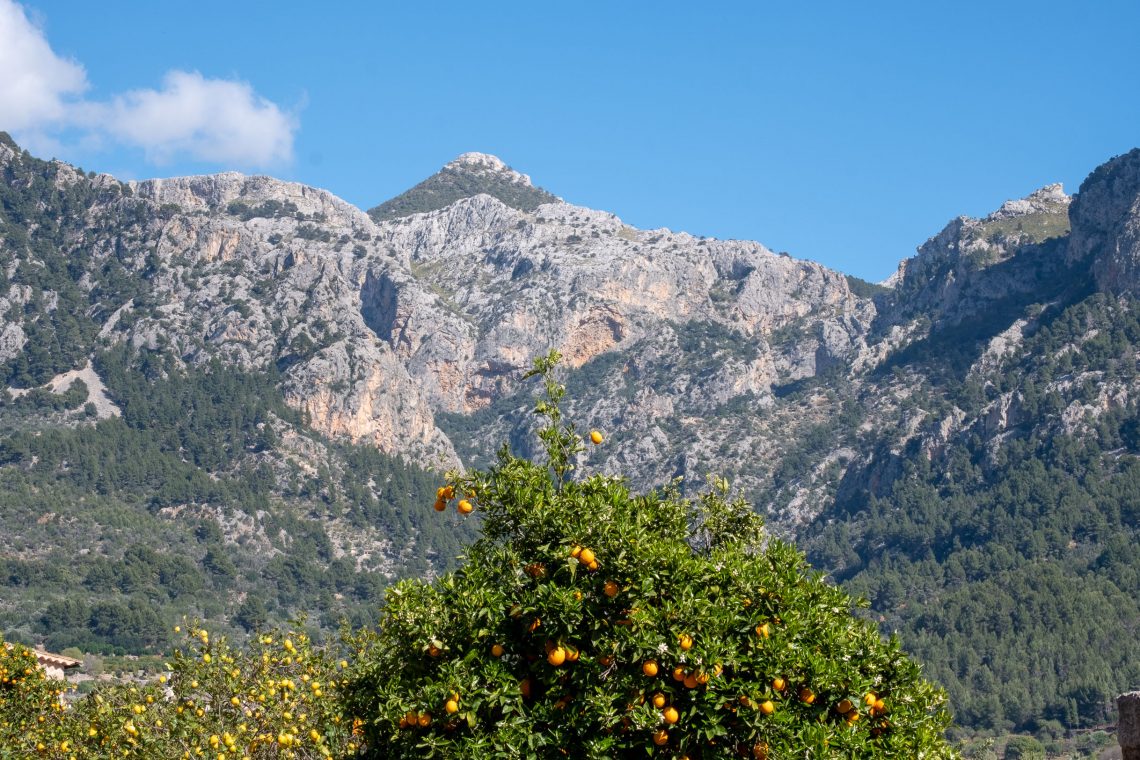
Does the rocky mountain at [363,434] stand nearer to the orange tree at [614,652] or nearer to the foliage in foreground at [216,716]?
the foliage in foreground at [216,716]

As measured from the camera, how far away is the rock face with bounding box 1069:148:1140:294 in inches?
6377

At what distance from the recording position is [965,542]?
15262cm

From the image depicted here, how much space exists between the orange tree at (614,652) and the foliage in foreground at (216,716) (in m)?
3.33

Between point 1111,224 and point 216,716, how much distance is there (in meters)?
175

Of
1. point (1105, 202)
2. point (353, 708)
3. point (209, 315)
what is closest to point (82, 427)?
point (209, 315)

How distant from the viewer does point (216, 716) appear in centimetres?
1697

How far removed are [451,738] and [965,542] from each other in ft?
492

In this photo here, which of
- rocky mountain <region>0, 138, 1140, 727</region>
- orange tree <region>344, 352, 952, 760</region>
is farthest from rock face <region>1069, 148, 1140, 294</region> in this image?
orange tree <region>344, 352, 952, 760</region>

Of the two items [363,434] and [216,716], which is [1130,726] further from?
[363,434]

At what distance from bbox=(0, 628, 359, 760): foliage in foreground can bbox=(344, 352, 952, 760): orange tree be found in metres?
3.33

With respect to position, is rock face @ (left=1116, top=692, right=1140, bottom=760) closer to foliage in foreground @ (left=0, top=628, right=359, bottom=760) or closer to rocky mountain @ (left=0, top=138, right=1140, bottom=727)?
foliage in foreground @ (left=0, top=628, right=359, bottom=760)

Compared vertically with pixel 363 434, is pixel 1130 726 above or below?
below

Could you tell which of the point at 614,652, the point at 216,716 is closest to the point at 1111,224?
the point at 216,716

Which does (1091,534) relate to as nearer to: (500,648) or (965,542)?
(965,542)
